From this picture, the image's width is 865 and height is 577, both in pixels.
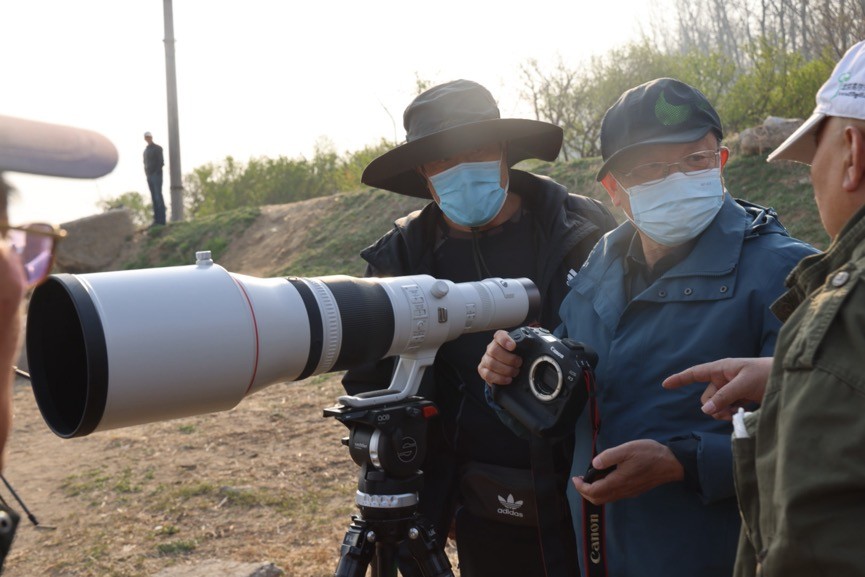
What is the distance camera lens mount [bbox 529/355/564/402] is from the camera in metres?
2.00

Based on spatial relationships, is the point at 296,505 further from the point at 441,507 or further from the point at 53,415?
the point at 53,415

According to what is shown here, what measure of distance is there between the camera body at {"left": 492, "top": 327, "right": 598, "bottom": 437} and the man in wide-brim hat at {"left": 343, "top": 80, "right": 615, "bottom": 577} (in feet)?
1.71

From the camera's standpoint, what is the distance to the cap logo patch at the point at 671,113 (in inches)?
83.9

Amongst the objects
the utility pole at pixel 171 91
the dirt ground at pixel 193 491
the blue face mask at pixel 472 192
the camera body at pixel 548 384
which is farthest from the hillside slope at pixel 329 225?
the camera body at pixel 548 384

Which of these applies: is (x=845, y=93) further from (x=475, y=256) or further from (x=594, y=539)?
(x=475, y=256)

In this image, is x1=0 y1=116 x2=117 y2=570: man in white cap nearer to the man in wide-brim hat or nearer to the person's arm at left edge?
the person's arm at left edge

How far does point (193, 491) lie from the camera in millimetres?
5371

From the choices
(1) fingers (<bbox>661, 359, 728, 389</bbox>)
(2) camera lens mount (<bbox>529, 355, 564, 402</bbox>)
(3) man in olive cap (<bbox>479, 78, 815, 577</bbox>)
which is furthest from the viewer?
(2) camera lens mount (<bbox>529, 355, 564, 402</bbox>)

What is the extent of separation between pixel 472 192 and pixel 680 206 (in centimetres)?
84

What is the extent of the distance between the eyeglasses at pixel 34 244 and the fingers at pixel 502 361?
1176 millimetres

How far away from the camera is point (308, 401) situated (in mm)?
7219

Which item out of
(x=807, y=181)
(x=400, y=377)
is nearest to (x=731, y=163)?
(x=807, y=181)

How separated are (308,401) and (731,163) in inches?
199

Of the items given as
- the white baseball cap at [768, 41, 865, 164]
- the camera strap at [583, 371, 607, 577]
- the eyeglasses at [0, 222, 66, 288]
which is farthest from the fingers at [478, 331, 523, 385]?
the eyeglasses at [0, 222, 66, 288]
